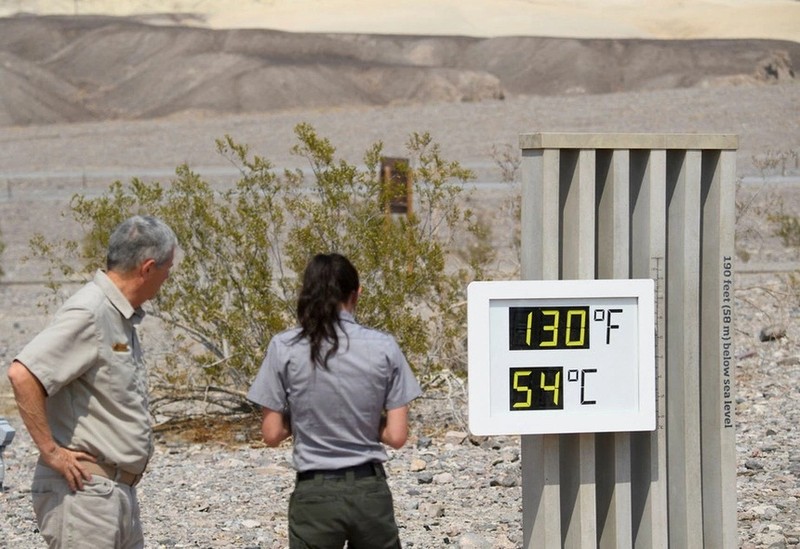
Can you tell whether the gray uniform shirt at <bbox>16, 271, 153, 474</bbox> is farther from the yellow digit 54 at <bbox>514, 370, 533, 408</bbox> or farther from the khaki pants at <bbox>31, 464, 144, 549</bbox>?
the yellow digit 54 at <bbox>514, 370, 533, 408</bbox>

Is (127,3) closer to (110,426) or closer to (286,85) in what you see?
(286,85)

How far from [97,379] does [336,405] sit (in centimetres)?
75

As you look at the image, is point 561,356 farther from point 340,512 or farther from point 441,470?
point 441,470

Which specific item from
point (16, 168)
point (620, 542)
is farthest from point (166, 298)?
point (16, 168)

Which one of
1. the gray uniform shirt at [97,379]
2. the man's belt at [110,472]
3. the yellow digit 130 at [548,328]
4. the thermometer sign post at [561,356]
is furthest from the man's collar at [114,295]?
the yellow digit 130 at [548,328]

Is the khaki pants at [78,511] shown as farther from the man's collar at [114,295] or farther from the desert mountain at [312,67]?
the desert mountain at [312,67]

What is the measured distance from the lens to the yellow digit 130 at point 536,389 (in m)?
5.20

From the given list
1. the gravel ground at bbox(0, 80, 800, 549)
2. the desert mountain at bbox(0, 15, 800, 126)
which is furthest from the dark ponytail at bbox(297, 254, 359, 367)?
the desert mountain at bbox(0, 15, 800, 126)

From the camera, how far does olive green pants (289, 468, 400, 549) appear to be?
4293 mm

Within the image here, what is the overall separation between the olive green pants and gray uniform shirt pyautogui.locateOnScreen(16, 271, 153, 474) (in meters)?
0.57

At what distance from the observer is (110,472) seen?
448 cm

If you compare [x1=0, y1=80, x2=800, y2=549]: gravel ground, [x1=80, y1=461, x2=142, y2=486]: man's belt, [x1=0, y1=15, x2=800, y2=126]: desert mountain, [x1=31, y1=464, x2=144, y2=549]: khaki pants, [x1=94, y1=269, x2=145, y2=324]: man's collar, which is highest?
[x1=0, y1=15, x2=800, y2=126]: desert mountain

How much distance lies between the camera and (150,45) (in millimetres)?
59312

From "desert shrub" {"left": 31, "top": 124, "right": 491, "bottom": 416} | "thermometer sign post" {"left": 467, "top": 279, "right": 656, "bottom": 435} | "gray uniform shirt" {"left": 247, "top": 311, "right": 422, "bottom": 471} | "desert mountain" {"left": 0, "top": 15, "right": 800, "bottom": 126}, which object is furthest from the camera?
"desert mountain" {"left": 0, "top": 15, "right": 800, "bottom": 126}
